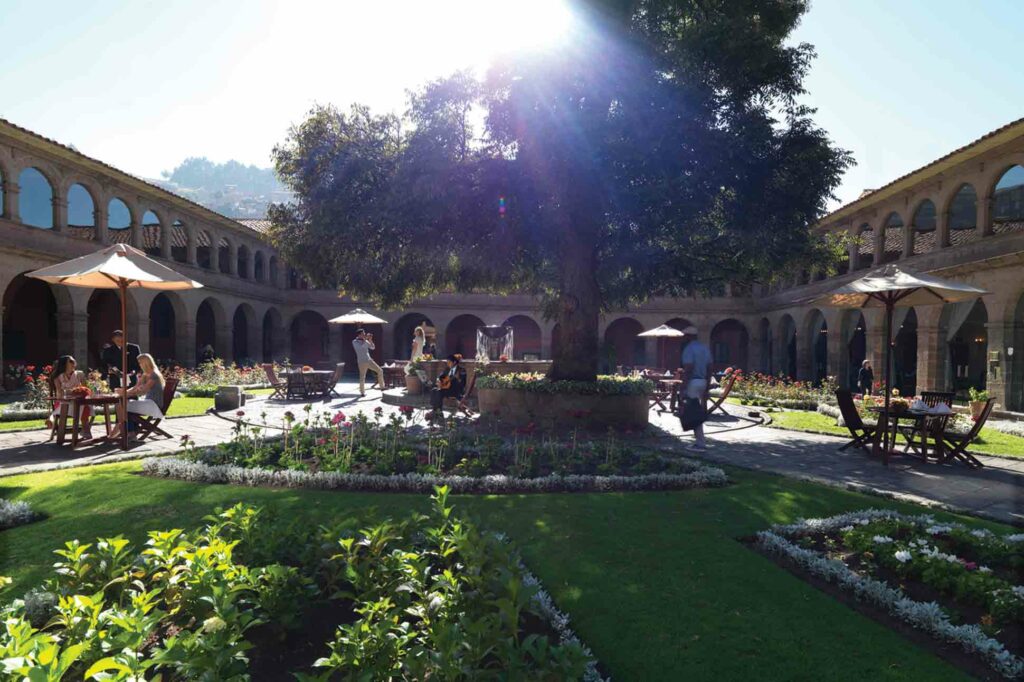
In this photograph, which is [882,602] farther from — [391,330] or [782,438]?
[391,330]

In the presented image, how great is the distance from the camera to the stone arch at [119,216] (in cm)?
1945

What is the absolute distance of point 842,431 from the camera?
34.8ft

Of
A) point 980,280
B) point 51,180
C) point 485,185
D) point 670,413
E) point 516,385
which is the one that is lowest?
point 670,413

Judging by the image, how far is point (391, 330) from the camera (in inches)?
1244

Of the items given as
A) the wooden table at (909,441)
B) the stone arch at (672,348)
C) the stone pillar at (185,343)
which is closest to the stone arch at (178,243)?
the stone pillar at (185,343)

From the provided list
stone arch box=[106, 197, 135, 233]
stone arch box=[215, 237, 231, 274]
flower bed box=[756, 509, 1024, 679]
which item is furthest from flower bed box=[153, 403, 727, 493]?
stone arch box=[215, 237, 231, 274]

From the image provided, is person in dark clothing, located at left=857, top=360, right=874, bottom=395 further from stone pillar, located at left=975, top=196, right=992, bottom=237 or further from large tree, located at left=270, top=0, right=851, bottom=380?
large tree, located at left=270, top=0, right=851, bottom=380

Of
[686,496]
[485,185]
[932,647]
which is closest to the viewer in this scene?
[932,647]

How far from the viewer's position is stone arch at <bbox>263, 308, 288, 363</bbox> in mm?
31156

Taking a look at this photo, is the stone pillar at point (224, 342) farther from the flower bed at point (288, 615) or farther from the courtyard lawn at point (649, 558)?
the flower bed at point (288, 615)

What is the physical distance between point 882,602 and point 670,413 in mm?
10792

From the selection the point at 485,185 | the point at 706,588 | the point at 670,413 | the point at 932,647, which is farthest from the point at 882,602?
the point at 670,413

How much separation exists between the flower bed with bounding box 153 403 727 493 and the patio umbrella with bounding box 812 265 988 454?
381 centimetres

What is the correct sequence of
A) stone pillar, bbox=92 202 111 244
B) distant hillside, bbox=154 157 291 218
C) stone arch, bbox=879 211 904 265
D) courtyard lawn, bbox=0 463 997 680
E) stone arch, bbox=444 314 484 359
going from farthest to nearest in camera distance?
distant hillside, bbox=154 157 291 218 < stone arch, bbox=444 314 484 359 < stone arch, bbox=879 211 904 265 < stone pillar, bbox=92 202 111 244 < courtyard lawn, bbox=0 463 997 680
